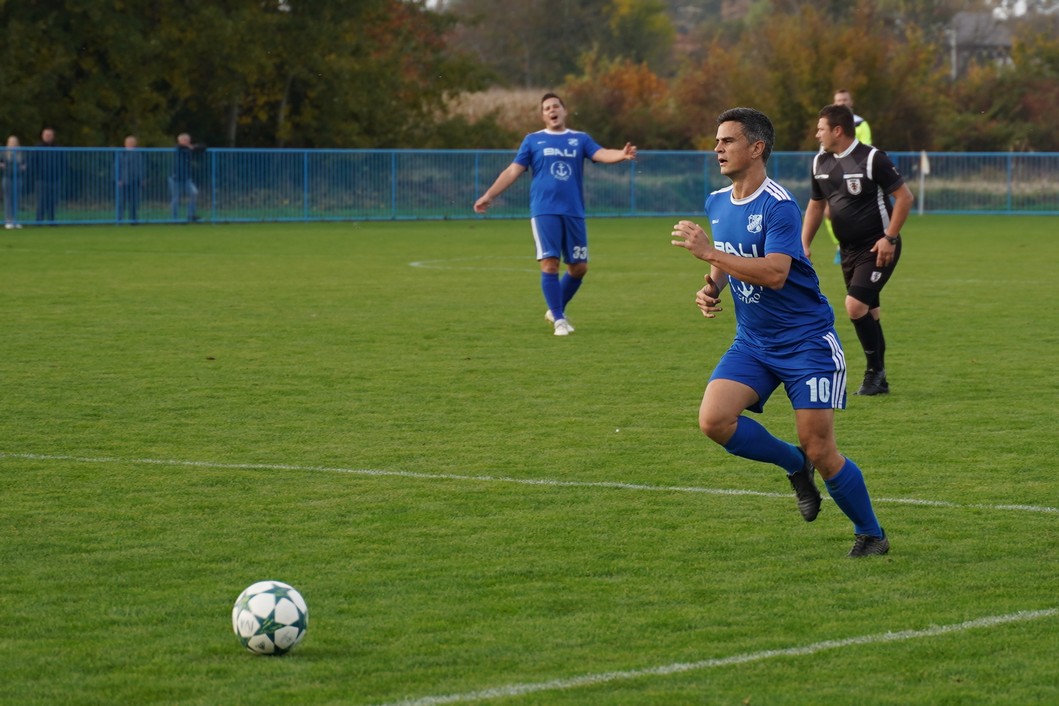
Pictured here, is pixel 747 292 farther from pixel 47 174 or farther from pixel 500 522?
pixel 47 174

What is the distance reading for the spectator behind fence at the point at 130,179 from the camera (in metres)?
34.5

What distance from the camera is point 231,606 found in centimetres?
554

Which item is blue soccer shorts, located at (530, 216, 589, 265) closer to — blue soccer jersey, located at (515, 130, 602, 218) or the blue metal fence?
blue soccer jersey, located at (515, 130, 602, 218)

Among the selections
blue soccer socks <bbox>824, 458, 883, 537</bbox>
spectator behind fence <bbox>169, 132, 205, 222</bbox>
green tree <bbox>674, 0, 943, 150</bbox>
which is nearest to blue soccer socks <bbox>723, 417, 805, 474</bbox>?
blue soccer socks <bbox>824, 458, 883, 537</bbox>

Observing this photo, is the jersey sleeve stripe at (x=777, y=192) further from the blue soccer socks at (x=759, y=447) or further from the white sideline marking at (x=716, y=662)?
the white sideline marking at (x=716, y=662)

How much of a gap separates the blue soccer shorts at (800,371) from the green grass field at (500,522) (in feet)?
1.99

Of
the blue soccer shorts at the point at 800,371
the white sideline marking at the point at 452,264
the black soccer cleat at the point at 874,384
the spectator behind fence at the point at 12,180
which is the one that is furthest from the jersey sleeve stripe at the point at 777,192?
the spectator behind fence at the point at 12,180

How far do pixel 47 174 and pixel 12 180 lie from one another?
869 mm

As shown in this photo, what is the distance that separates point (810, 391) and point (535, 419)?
3.70 m

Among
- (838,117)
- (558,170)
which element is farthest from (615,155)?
(838,117)

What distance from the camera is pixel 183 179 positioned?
35469 millimetres

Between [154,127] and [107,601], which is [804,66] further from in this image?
[107,601]

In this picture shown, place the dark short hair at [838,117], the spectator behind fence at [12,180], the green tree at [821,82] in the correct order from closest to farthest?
1. the dark short hair at [838,117]
2. the spectator behind fence at [12,180]
3. the green tree at [821,82]

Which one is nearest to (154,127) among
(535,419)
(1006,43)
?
(535,419)
